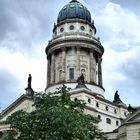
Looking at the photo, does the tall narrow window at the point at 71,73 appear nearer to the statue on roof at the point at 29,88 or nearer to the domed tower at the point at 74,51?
the domed tower at the point at 74,51

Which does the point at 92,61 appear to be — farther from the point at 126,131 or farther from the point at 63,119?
the point at 63,119

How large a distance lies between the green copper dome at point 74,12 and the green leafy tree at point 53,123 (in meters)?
53.2

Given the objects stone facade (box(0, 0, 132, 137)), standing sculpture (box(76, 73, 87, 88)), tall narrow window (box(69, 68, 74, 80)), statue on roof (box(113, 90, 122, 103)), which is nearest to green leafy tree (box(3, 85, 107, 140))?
standing sculpture (box(76, 73, 87, 88))

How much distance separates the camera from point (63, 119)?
3559 centimetres

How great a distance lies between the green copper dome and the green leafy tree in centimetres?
5323

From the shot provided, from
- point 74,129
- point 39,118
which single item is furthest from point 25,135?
point 74,129

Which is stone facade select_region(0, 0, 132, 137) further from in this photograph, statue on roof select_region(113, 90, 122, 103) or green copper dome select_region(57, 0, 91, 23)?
statue on roof select_region(113, 90, 122, 103)

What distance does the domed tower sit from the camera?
279 feet

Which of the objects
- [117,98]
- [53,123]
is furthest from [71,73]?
[53,123]

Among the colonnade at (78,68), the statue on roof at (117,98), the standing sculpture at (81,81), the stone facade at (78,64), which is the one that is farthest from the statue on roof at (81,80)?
the statue on roof at (117,98)

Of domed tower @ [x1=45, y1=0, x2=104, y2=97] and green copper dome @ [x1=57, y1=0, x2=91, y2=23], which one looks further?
green copper dome @ [x1=57, y1=0, x2=91, y2=23]

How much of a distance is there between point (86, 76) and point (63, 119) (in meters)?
50.2

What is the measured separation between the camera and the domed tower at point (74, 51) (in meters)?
85.2

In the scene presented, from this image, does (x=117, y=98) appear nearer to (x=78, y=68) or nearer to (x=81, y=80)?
(x=78, y=68)
